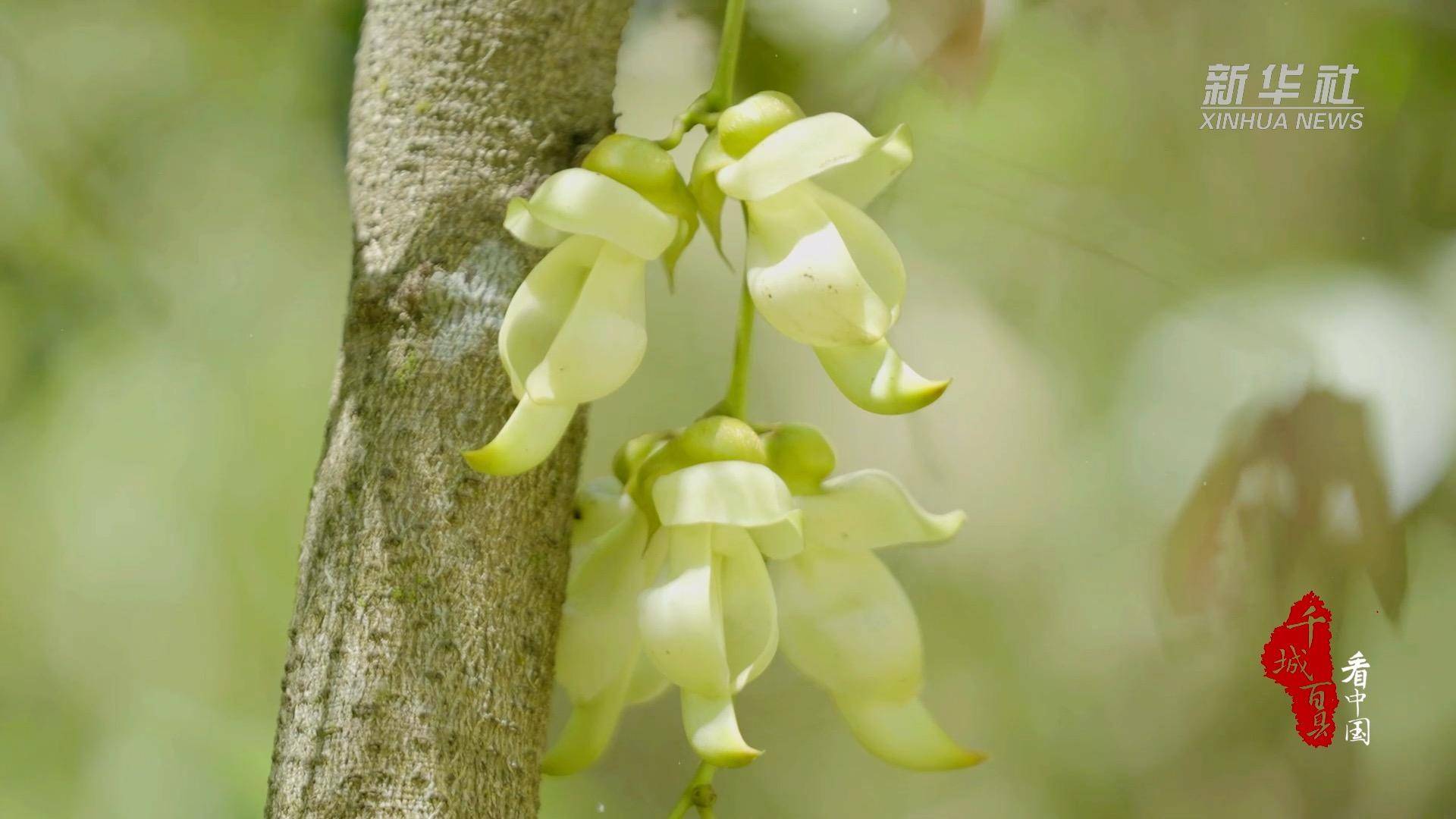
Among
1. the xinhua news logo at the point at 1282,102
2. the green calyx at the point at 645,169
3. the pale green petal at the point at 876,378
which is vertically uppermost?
the xinhua news logo at the point at 1282,102

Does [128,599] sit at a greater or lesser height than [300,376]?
lesser

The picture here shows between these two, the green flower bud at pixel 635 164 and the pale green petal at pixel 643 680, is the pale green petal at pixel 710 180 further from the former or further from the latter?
the pale green petal at pixel 643 680

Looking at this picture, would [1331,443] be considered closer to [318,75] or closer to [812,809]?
[812,809]

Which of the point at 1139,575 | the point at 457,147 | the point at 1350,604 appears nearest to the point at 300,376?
the point at 457,147

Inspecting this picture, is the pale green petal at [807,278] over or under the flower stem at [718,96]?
under

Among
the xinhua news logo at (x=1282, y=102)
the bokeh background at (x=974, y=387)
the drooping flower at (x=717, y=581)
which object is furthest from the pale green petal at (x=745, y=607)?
the xinhua news logo at (x=1282, y=102)

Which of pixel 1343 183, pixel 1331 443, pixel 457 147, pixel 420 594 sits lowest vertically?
pixel 420 594

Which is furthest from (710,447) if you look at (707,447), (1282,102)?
(1282,102)

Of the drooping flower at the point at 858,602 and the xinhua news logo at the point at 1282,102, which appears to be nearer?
the drooping flower at the point at 858,602
